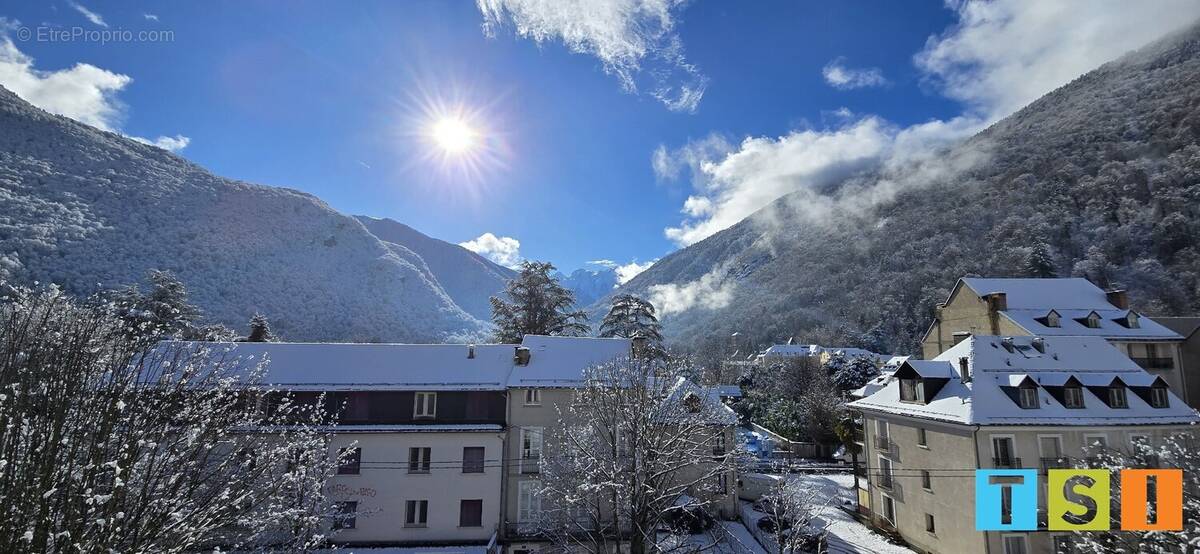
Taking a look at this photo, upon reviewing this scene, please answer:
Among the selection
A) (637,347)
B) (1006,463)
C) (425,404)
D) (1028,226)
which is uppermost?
(1028,226)

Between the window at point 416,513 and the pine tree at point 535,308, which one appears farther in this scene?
the pine tree at point 535,308

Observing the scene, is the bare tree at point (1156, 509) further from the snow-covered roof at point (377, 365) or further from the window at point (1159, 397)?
the snow-covered roof at point (377, 365)

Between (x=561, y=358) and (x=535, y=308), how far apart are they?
19625 mm

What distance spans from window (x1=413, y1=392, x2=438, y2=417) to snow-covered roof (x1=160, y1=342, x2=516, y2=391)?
0.43 metres

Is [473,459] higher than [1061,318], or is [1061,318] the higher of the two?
[1061,318]

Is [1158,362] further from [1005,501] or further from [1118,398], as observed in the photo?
[1005,501]

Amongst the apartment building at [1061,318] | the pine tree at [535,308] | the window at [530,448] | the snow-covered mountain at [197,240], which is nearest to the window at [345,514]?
the window at [530,448]

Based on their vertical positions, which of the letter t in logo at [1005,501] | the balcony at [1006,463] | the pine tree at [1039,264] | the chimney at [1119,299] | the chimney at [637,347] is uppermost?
the pine tree at [1039,264]

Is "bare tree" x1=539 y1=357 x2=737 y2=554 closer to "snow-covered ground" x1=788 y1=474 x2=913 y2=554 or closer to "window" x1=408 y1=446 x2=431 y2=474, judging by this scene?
"window" x1=408 y1=446 x2=431 y2=474

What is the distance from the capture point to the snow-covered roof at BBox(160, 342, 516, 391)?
24484mm

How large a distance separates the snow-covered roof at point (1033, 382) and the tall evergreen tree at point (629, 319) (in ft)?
69.8

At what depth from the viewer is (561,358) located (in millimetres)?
26844

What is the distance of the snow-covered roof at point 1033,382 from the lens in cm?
2136

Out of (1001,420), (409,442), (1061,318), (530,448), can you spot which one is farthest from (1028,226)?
(409,442)
